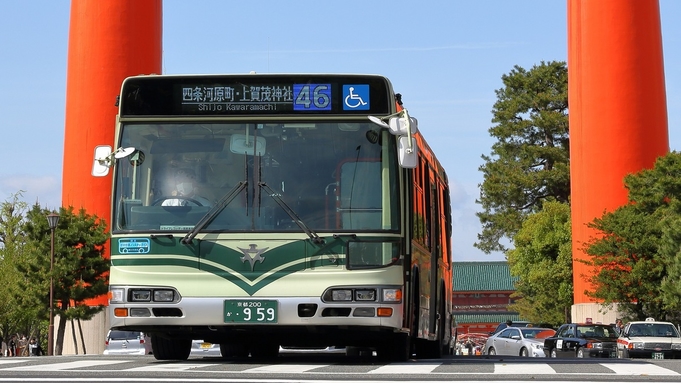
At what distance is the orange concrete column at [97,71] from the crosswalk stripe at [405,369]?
4169 centimetres

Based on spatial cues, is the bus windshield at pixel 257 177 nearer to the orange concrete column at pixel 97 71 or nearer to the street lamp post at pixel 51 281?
the street lamp post at pixel 51 281

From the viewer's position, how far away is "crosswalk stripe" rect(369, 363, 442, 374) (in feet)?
41.2

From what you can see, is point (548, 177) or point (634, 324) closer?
point (634, 324)

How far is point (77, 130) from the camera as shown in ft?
181

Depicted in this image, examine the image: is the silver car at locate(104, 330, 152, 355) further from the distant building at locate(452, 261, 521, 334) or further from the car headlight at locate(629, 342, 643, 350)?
the distant building at locate(452, 261, 521, 334)

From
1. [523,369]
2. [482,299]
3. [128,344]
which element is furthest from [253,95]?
[482,299]

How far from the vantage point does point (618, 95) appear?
5678 cm

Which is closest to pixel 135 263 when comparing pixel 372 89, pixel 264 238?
pixel 264 238

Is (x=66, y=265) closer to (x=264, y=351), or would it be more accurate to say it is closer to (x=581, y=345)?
(x=581, y=345)

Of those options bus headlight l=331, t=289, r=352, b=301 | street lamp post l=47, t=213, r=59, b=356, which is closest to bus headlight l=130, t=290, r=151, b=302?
bus headlight l=331, t=289, r=352, b=301

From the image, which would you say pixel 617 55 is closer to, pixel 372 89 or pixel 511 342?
pixel 511 342

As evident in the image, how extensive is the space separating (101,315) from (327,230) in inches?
1634

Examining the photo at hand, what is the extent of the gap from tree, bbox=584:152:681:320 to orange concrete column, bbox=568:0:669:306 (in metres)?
3.36

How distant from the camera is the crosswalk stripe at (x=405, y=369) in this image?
12.6m
